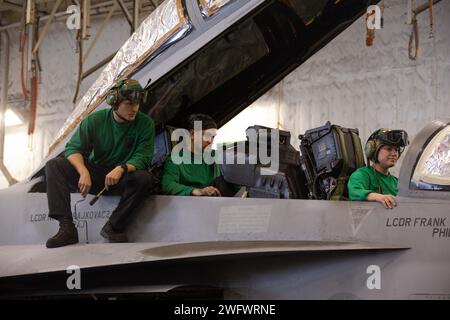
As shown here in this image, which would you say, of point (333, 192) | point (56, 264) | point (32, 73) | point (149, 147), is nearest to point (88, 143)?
point (149, 147)

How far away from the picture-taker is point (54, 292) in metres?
4.34

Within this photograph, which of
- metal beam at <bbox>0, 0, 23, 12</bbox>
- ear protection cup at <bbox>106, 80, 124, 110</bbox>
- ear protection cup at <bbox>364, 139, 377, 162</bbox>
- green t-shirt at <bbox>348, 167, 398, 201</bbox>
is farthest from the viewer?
metal beam at <bbox>0, 0, 23, 12</bbox>

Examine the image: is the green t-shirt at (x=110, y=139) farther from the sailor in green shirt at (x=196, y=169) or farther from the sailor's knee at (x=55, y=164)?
the sailor in green shirt at (x=196, y=169)

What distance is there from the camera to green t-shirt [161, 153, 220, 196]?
15.8ft

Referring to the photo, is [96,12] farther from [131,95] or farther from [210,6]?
[131,95]

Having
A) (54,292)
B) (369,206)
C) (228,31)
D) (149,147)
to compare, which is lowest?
(54,292)

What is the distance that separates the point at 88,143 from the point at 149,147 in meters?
0.41

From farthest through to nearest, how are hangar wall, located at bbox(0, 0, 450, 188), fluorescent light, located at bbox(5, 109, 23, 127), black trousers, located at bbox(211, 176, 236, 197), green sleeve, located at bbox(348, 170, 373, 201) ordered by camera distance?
fluorescent light, located at bbox(5, 109, 23, 127) → hangar wall, located at bbox(0, 0, 450, 188) → black trousers, located at bbox(211, 176, 236, 197) → green sleeve, located at bbox(348, 170, 373, 201)

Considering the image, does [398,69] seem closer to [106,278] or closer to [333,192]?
[333,192]

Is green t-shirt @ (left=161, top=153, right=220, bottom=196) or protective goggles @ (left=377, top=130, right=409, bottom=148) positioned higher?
protective goggles @ (left=377, top=130, right=409, bottom=148)

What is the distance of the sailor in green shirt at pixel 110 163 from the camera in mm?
4637

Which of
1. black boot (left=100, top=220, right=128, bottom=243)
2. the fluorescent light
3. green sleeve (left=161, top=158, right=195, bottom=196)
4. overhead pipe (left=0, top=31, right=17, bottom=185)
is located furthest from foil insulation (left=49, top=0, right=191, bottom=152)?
the fluorescent light

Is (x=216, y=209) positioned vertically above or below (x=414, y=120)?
below

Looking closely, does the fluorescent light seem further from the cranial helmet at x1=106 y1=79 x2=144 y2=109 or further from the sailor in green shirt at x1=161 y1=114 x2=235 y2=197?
the cranial helmet at x1=106 y1=79 x2=144 y2=109
